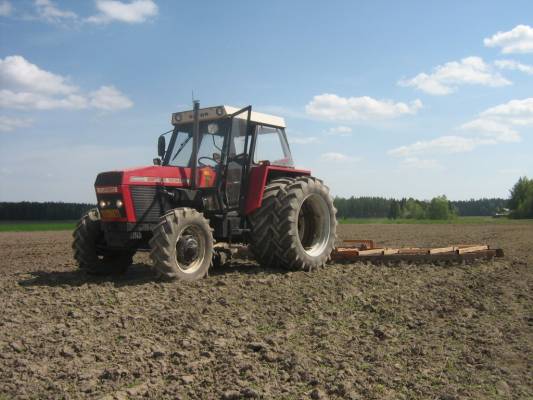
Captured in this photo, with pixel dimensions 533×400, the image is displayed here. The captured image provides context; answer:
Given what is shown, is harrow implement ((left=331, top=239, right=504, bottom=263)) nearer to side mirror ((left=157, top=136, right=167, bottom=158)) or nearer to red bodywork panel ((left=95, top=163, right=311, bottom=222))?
red bodywork panel ((left=95, top=163, right=311, bottom=222))

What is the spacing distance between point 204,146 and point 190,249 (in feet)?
6.23

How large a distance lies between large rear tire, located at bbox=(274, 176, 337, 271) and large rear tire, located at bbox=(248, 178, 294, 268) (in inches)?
2.2

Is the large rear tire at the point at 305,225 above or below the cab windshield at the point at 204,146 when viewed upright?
below

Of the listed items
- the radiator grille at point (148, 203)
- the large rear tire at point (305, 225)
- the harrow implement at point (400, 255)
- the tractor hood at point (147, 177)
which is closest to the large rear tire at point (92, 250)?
the tractor hood at point (147, 177)

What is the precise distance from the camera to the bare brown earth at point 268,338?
3814 millimetres

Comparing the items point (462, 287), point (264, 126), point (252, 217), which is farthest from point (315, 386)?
point (264, 126)

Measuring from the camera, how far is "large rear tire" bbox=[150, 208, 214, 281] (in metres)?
6.84

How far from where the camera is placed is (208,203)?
810cm

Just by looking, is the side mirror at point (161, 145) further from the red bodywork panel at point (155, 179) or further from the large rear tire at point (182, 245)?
the large rear tire at point (182, 245)

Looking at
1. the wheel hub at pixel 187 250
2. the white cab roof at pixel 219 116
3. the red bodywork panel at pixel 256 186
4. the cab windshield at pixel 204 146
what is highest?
the white cab roof at pixel 219 116

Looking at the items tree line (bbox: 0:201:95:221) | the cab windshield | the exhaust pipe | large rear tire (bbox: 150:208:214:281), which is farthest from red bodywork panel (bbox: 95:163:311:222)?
tree line (bbox: 0:201:95:221)

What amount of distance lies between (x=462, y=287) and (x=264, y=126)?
401 centimetres

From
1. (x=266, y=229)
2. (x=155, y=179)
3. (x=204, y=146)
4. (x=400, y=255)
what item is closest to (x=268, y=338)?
(x=266, y=229)

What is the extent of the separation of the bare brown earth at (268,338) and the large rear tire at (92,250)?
48 cm
